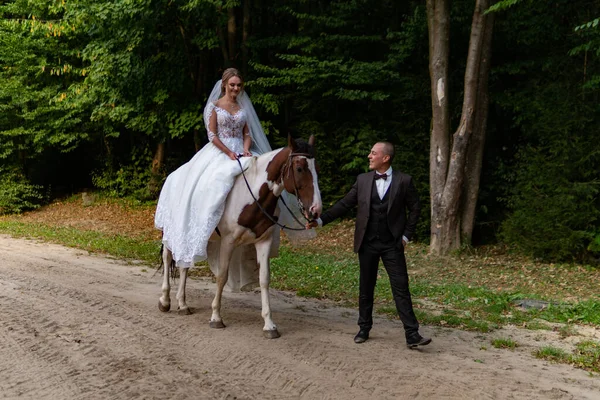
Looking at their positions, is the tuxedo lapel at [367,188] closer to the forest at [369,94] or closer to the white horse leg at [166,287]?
the white horse leg at [166,287]

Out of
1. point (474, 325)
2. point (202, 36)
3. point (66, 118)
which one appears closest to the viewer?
point (474, 325)

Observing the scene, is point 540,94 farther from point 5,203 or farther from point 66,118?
point 5,203

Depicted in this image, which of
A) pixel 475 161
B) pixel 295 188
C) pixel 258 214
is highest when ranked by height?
pixel 475 161

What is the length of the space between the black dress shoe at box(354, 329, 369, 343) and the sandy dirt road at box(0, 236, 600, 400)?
93mm

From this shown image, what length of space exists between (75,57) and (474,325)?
1953cm

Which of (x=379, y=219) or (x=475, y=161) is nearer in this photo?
(x=379, y=219)

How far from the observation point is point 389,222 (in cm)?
589

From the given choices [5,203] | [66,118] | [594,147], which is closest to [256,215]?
[594,147]

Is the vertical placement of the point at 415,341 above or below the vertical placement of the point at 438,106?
below

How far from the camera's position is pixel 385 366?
535cm

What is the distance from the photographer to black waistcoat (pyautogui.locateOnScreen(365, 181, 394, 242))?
5926mm

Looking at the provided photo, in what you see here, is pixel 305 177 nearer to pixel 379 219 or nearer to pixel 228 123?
pixel 379 219

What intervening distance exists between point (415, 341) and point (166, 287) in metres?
3.52

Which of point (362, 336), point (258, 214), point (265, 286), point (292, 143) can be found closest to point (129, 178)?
point (258, 214)
